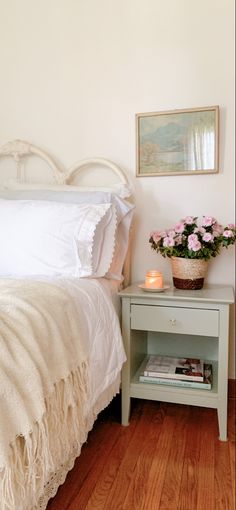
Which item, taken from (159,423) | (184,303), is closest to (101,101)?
(184,303)

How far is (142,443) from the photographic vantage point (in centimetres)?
152

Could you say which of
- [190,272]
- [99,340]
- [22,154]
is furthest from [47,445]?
[22,154]

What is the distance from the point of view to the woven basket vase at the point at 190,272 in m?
1.67

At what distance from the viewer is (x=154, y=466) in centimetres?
136

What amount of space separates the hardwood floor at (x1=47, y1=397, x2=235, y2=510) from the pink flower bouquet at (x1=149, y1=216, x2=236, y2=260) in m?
0.75

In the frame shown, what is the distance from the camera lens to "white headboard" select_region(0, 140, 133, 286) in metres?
1.94

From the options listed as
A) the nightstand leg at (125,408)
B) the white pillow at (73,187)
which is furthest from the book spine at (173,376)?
the white pillow at (73,187)

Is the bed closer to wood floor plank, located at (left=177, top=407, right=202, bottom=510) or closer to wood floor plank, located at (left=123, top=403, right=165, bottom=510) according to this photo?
wood floor plank, located at (left=123, top=403, right=165, bottom=510)

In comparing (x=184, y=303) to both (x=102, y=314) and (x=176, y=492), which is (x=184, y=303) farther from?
(x=176, y=492)

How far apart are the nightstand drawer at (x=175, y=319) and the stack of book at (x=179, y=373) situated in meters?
0.22

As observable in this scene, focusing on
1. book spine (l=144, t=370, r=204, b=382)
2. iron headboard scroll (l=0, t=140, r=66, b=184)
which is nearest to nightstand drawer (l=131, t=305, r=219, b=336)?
book spine (l=144, t=370, r=204, b=382)

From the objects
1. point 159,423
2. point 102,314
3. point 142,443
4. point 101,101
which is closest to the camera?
point 102,314

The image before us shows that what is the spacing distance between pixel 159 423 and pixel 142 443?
0.59ft

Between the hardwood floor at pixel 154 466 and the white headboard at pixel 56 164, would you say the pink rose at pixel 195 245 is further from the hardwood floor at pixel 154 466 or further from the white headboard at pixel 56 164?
the hardwood floor at pixel 154 466
